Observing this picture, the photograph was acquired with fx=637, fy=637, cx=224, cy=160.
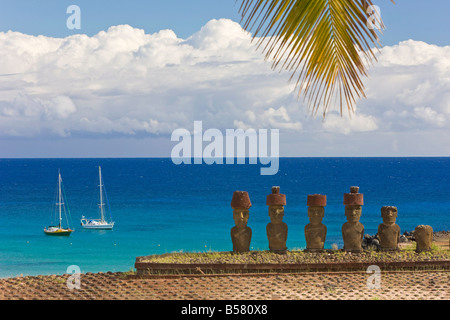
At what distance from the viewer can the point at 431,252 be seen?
15.3 meters

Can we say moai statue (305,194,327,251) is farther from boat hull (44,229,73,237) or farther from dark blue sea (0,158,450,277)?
boat hull (44,229,73,237)

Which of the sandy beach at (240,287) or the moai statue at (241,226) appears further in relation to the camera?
the moai statue at (241,226)

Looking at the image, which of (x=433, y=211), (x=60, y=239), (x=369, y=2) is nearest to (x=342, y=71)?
(x=369, y=2)

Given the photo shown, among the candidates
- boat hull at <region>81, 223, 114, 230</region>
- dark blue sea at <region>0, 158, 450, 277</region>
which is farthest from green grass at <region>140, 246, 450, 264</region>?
boat hull at <region>81, 223, 114, 230</region>

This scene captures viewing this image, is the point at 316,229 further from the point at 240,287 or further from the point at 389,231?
the point at 240,287

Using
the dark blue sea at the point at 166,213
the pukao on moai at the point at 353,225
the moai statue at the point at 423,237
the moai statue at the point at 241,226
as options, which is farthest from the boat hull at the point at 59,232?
the moai statue at the point at 423,237

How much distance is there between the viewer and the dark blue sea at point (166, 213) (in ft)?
150

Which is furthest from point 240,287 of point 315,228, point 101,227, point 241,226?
point 101,227

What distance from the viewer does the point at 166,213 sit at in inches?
2891

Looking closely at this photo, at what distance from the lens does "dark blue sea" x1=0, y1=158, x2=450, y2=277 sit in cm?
4584
